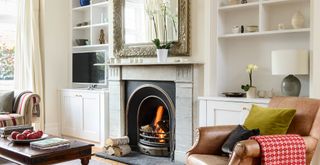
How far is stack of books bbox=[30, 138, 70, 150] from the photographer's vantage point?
3.08 metres

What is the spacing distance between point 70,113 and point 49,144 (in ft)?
8.86

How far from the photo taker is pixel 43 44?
589 centimetres

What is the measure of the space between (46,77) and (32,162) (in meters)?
3.22

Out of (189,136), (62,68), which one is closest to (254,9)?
(189,136)

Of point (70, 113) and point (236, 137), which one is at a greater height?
point (236, 137)

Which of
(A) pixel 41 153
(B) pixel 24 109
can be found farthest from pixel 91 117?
(A) pixel 41 153

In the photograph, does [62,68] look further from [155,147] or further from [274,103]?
[274,103]

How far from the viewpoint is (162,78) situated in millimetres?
4484

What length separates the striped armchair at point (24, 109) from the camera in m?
4.73

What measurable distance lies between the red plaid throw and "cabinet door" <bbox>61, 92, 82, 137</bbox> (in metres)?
3.60

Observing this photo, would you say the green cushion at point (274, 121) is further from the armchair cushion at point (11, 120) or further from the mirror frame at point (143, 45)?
the armchair cushion at point (11, 120)

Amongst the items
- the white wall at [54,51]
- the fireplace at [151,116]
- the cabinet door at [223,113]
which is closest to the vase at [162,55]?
the fireplace at [151,116]

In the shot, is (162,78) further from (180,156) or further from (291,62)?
(291,62)

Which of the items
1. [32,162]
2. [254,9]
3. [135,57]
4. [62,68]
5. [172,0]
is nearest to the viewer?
[32,162]
